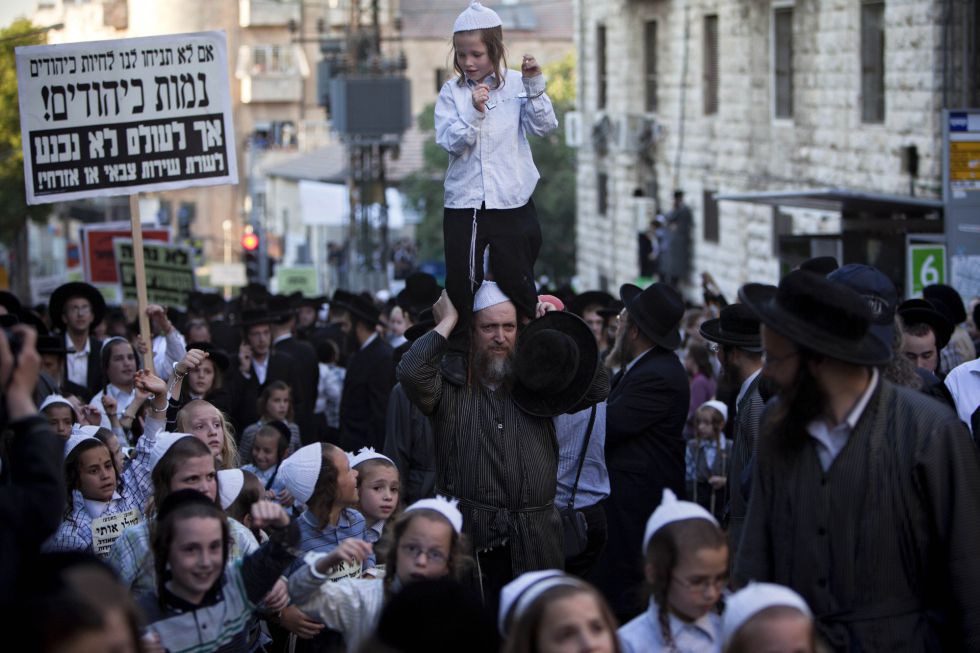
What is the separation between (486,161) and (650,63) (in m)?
27.8

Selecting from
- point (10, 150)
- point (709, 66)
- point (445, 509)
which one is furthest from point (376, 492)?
point (10, 150)

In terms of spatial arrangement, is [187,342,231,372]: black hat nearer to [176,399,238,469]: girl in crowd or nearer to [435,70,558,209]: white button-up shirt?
[176,399,238,469]: girl in crowd

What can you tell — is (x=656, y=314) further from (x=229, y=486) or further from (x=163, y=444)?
(x=163, y=444)

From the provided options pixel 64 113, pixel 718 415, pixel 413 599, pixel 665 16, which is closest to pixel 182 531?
pixel 413 599

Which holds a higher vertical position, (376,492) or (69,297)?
(69,297)

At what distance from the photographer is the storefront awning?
15430mm

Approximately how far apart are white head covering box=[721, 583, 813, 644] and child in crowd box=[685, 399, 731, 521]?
568 cm

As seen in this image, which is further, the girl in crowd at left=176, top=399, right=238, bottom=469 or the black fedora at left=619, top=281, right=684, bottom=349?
the black fedora at left=619, top=281, right=684, bottom=349

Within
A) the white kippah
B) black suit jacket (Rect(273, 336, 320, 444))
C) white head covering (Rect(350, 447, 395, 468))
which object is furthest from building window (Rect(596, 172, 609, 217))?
the white kippah

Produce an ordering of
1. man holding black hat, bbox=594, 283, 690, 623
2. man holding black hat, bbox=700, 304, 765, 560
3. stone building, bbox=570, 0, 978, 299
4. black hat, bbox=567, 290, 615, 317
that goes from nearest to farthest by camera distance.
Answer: man holding black hat, bbox=700, 304, 765, 560 < man holding black hat, bbox=594, 283, 690, 623 < black hat, bbox=567, 290, 615, 317 < stone building, bbox=570, 0, 978, 299

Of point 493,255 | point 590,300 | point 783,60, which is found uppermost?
point 783,60


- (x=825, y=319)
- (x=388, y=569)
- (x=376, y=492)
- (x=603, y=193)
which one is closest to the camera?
(x=825, y=319)

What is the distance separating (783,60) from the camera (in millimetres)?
25938

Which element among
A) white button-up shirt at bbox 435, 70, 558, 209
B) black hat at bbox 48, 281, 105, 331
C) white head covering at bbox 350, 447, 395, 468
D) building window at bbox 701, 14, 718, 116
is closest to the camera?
white button-up shirt at bbox 435, 70, 558, 209
